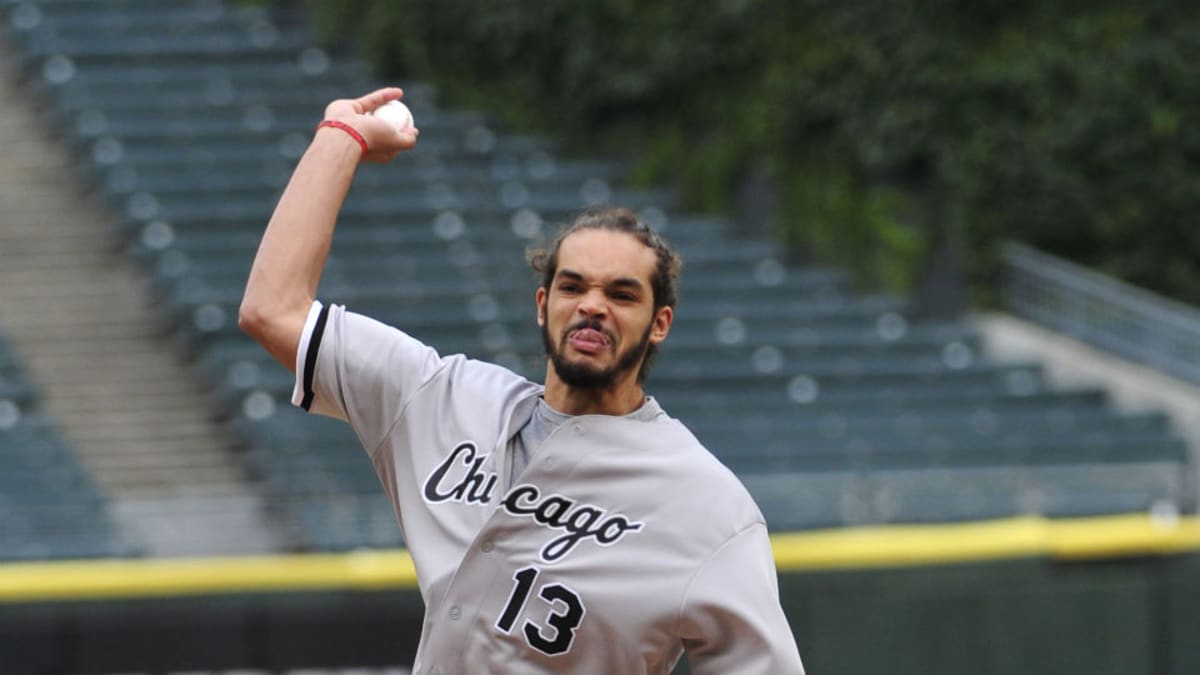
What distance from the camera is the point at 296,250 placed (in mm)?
2357

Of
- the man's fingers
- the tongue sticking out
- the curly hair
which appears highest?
the man's fingers

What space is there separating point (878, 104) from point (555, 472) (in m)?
12.6

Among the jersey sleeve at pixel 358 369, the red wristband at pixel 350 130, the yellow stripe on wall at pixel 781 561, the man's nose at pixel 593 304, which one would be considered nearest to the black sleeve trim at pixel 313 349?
the jersey sleeve at pixel 358 369

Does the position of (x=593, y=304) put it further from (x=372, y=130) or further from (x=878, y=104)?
(x=878, y=104)

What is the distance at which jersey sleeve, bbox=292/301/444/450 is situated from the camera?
238 cm

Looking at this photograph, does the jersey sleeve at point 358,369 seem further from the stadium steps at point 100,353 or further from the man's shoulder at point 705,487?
the stadium steps at point 100,353

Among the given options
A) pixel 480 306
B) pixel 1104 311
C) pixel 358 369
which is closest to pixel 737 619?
pixel 358 369

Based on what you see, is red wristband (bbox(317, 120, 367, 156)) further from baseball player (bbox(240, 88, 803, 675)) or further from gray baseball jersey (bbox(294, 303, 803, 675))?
gray baseball jersey (bbox(294, 303, 803, 675))

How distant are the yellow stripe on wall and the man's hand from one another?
15.3 ft

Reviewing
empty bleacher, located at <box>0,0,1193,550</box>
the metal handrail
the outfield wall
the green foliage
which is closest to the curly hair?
the outfield wall

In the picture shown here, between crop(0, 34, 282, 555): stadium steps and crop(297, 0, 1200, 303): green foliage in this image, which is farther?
crop(297, 0, 1200, 303): green foliage

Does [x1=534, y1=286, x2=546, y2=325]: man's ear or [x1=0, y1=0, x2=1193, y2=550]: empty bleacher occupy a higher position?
[x1=534, y1=286, x2=546, y2=325]: man's ear

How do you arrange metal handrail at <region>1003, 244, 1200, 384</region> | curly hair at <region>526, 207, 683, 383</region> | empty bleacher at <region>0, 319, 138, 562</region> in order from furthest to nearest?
metal handrail at <region>1003, 244, 1200, 384</region>
empty bleacher at <region>0, 319, 138, 562</region>
curly hair at <region>526, 207, 683, 383</region>

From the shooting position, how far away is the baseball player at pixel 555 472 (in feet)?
7.34
